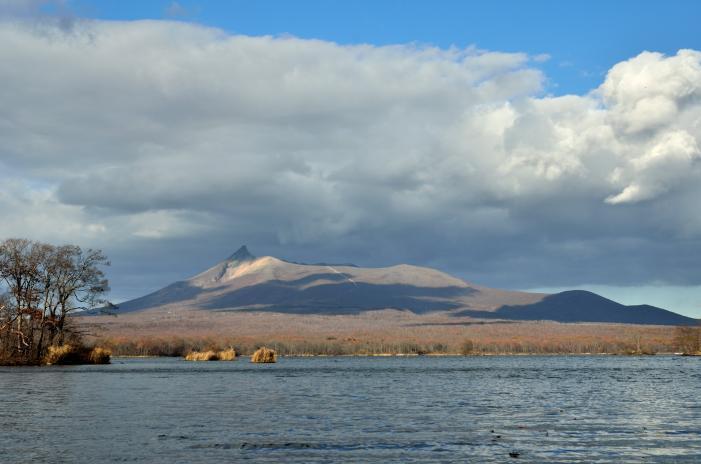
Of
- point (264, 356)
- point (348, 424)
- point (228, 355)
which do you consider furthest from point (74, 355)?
point (348, 424)

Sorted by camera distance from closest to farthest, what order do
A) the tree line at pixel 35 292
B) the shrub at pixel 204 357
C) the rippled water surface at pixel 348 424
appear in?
the rippled water surface at pixel 348 424, the tree line at pixel 35 292, the shrub at pixel 204 357

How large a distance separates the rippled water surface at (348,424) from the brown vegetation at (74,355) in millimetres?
52934

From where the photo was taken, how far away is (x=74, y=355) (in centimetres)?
13412

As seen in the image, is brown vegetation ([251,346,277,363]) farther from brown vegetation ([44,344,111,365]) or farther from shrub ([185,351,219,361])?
brown vegetation ([44,344,111,365])

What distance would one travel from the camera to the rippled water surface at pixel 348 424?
34.7m

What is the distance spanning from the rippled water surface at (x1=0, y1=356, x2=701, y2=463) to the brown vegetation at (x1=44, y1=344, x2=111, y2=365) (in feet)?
174

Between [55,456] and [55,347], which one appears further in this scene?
[55,347]

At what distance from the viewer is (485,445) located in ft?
121

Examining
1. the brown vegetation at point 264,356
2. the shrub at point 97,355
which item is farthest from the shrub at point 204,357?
the shrub at point 97,355

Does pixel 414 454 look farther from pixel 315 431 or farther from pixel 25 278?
pixel 25 278

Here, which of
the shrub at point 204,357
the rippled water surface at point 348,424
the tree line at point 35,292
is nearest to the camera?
the rippled water surface at point 348,424

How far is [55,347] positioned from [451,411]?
93.3m

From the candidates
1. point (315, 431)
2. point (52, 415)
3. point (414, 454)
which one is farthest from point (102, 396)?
point (414, 454)

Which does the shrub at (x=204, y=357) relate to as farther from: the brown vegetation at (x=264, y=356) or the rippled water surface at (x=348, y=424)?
the rippled water surface at (x=348, y=424)
